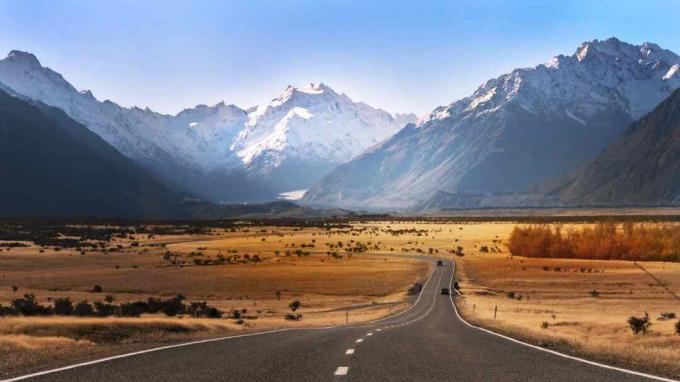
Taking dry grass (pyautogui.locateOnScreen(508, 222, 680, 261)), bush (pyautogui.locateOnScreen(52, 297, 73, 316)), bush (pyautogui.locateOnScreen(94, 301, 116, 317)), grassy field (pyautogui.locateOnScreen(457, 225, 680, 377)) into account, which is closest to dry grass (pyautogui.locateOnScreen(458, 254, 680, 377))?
grassy field (pyautogui.locateOnScreen(457, 225, 680, 377))

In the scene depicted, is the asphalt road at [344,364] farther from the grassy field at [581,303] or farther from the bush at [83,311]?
the bush at [83,311]

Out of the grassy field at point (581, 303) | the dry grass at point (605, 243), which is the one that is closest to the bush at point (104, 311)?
the grassy field at point (581, 303)

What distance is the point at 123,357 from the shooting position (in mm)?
16297

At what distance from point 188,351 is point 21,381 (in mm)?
5506

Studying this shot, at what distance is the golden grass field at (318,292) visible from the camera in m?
21.3

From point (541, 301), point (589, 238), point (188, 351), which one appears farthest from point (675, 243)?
point (188, 351)

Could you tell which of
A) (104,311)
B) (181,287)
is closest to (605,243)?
(181,287)

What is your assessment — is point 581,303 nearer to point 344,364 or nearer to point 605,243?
point 344,364

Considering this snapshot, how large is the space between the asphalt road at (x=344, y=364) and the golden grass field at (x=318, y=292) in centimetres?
197

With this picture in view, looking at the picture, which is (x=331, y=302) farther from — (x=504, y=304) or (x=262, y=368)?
(x=262, y=368)

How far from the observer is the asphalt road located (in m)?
13.8

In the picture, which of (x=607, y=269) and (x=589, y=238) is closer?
(x=607, y=269)

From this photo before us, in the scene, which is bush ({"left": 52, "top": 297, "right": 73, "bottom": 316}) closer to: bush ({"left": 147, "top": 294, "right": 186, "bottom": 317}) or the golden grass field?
the golden grass field

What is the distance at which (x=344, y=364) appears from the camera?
15.5 m
